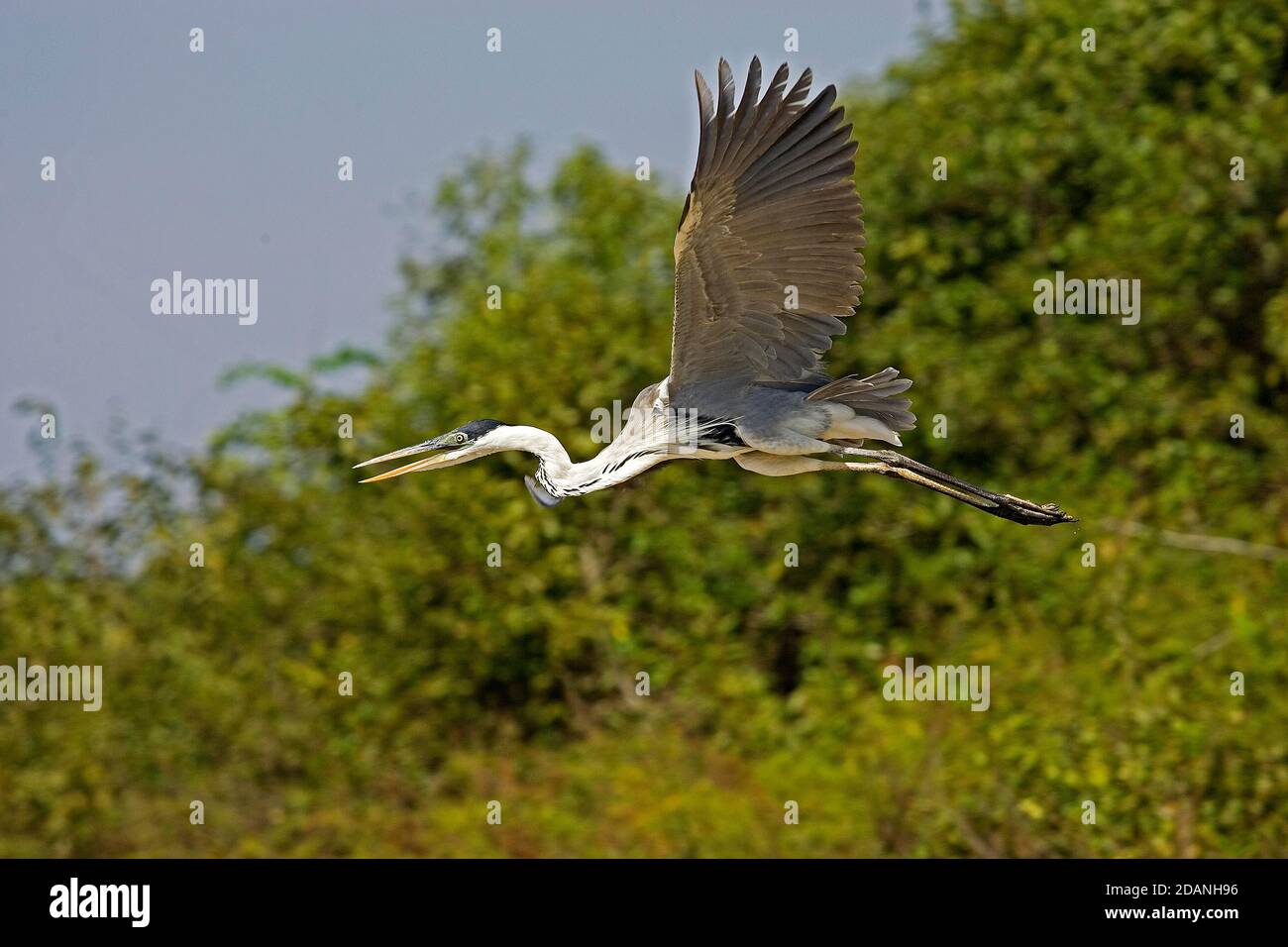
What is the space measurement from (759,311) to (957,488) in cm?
106

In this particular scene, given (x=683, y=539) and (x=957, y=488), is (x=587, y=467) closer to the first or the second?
(x=957, y=488)

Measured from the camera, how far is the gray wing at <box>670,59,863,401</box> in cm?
562

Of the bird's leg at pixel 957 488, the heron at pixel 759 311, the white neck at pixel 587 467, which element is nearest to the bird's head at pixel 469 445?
the heron at pixel 759 311

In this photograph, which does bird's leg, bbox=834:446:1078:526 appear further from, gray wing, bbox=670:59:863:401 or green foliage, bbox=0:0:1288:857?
green foliage, bbox=0:0:1288:857

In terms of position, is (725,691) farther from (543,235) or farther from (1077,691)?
(543,235)

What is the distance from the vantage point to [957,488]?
6.42 meters

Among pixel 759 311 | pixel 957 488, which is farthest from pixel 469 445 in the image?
pixel 957 488

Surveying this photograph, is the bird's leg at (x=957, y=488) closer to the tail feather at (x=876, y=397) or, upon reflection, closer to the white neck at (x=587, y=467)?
the tail feather at (x=876, y=397)

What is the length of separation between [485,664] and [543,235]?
242 centimetres

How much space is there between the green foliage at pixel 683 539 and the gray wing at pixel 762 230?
14.4ft

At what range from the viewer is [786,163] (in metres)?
5.70

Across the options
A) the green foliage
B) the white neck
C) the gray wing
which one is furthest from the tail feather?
the green foliage

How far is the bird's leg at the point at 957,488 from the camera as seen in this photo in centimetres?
612
